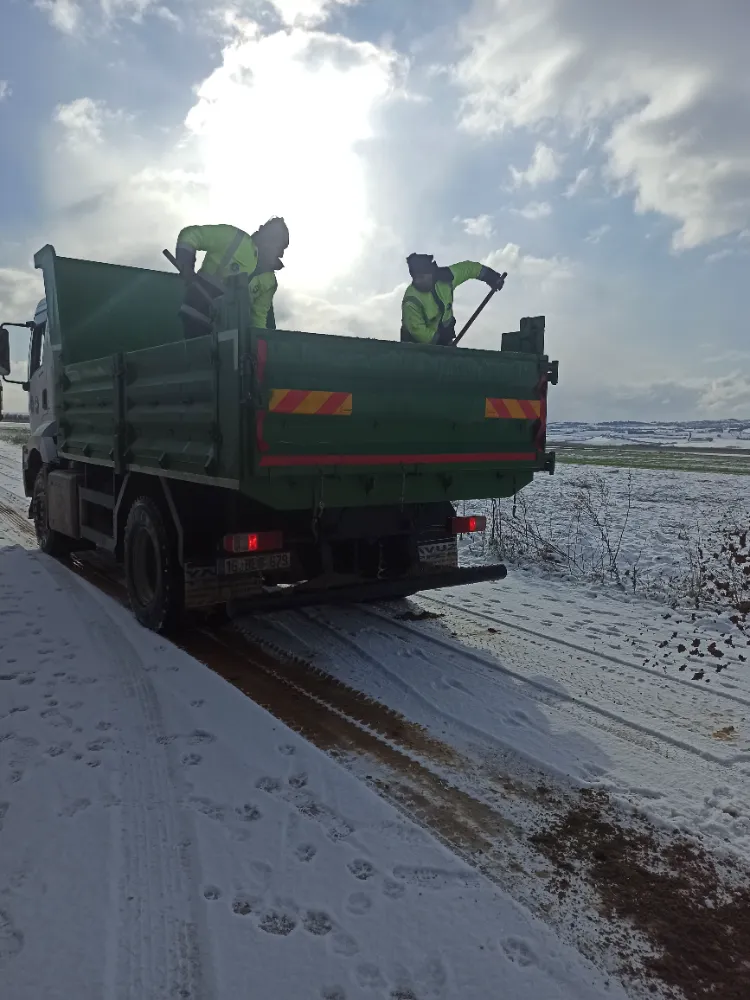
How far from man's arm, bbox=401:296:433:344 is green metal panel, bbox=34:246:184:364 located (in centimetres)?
266

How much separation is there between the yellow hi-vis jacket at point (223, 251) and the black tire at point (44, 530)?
147 inches

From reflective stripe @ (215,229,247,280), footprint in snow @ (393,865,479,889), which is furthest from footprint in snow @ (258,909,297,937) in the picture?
reflective stripe @ (215,229,247,280)

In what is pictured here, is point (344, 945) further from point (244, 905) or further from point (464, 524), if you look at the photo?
point (464, 524)

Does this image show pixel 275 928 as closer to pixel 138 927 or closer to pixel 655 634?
pixel 138 927

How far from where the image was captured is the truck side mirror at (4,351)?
27.2 feet

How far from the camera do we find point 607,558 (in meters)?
8.31

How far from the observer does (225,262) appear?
5.82 m

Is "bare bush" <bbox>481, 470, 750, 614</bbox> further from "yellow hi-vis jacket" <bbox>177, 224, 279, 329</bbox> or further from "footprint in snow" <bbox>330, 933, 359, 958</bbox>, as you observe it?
"footprint in snow" <bbox>330, 933, 359, 958</bbox>

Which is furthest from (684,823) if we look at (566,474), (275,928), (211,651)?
(566,474)

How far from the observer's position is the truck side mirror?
830cm

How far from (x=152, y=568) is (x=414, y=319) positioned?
3.25 m

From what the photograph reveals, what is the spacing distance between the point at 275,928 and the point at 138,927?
46 centimetres

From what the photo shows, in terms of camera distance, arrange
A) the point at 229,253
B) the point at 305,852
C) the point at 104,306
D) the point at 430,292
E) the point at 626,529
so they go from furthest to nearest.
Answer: the point at 626,529, the point at 104,306, the point at 430,292, the point at 229,253, the point at 305,852

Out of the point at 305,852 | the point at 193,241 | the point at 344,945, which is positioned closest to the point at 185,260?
the point at 193,241
